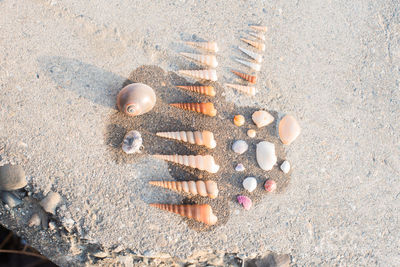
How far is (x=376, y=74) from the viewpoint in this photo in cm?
351

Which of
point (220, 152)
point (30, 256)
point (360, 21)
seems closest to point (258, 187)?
point (220, 152)

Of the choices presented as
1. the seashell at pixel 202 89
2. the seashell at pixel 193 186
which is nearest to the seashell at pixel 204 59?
the seashell at pixel 202 89

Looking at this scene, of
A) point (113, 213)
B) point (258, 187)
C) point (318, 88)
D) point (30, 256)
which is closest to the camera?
point (113, 213)

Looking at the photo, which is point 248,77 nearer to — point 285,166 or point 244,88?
point 244,88

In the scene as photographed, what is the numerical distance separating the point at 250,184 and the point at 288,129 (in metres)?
0.59

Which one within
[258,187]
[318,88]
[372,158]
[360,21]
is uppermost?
[360,21]

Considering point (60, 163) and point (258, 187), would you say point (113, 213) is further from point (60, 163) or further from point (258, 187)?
point (258, 187)

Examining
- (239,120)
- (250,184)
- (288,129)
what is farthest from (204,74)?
(250,184)

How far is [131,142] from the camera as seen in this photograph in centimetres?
293

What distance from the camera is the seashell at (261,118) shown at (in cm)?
311

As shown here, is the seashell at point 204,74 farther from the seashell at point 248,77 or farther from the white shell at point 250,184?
the white shell at point 250,184

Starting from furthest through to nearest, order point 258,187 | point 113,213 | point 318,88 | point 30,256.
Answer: point 30,256, point 318,88, point 258,187, point 113,213

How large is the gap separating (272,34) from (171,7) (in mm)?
979

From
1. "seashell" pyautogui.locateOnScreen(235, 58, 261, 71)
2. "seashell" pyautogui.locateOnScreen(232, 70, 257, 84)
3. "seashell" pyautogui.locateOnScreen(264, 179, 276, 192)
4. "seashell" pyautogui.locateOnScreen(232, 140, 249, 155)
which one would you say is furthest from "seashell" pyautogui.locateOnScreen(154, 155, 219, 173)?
"seashell" pyautogui.locateOnScreen(235, 58, 261, 71)
